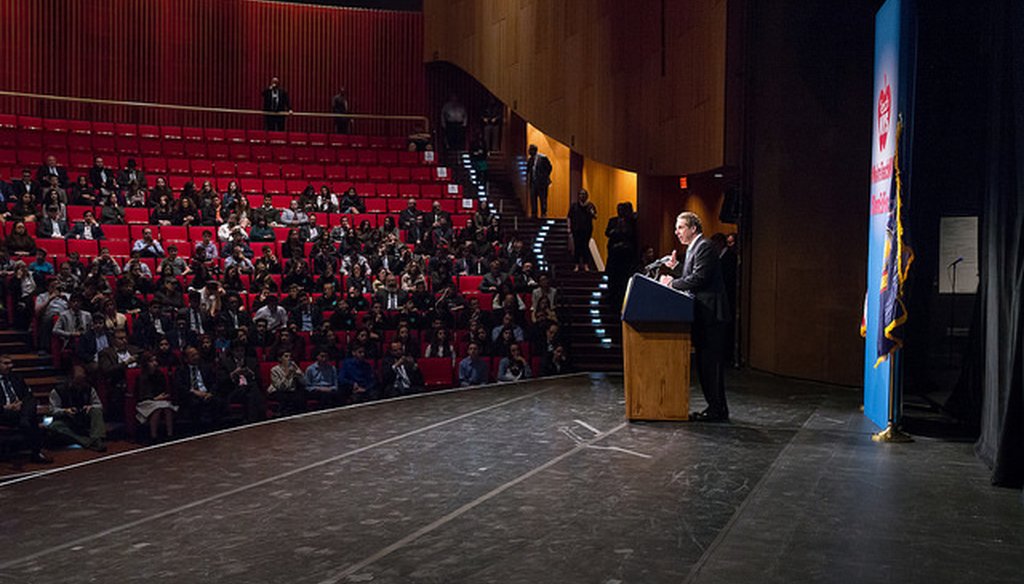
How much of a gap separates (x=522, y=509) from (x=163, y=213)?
8496 millimetres

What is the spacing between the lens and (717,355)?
5.48m

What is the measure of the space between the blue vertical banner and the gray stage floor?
0.34m

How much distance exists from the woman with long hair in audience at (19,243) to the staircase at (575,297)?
17.3 ft

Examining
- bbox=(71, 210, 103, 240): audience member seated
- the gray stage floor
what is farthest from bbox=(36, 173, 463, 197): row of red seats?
A: the gray stage floor

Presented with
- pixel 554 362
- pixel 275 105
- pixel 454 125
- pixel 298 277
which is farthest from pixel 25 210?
pixel 454 125

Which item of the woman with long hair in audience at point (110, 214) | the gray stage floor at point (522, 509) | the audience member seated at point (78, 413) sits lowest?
the audience member seated at point (78, 413)

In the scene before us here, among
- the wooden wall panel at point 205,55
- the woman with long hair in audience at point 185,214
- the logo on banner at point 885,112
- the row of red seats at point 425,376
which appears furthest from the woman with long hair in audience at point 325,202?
the logo on banner at point 885,112

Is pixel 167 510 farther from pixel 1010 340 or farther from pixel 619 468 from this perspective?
pixel 1010 340

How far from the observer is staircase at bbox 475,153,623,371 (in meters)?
9.56

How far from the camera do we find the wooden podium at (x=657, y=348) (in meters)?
5.31

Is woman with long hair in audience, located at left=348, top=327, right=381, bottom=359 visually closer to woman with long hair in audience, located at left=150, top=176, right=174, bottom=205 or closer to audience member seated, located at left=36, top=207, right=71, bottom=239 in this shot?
audience member seated, located at left=36, top=207, right=71, bottom=239

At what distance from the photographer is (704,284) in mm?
5387

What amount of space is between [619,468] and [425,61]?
14.6 metres

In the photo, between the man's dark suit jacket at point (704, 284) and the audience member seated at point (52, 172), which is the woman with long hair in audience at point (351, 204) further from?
the man's dark suit jacket at point (704, 284)
